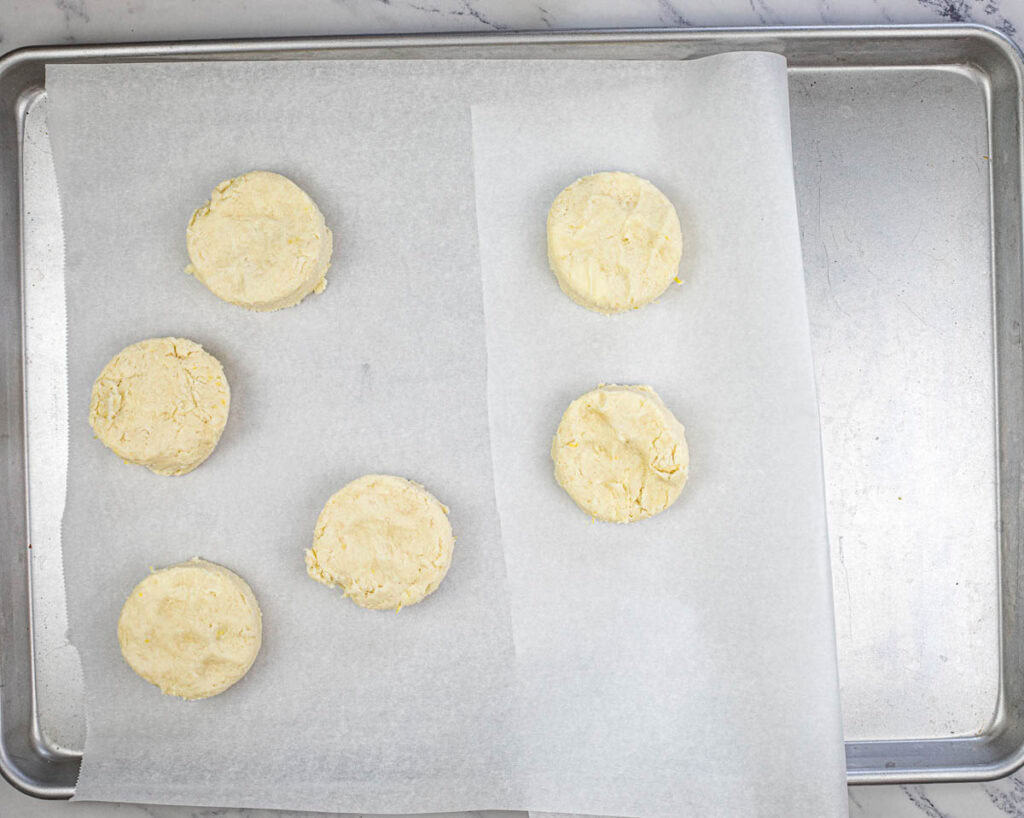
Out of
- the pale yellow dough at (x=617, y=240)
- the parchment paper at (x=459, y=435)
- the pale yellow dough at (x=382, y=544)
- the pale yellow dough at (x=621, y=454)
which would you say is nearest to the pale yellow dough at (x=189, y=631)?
the parchment paper at (x=459, y=435)

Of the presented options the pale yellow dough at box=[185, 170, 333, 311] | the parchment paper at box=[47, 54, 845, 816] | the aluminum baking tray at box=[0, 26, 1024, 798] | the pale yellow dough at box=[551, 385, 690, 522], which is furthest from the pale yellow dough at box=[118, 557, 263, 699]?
the pale yellow dough at box=[551, 385, 690, 522]

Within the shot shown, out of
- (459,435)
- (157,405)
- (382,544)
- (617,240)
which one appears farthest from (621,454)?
(157,405)

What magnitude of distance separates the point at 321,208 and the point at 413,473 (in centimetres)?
84

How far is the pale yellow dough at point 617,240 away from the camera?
2295 millimetres

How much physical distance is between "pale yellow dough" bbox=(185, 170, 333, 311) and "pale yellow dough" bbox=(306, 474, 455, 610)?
629 mm

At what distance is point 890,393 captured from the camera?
2.48 meters

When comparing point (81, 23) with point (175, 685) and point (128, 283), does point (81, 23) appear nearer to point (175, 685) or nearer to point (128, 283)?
point (128, 283)

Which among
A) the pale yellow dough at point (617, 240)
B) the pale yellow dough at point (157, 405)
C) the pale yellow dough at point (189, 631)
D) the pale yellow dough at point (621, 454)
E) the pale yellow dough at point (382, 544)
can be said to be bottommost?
the pale yellow dough at point (189, 631)

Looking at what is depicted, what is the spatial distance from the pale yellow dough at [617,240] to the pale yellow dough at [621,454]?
298 millimetres

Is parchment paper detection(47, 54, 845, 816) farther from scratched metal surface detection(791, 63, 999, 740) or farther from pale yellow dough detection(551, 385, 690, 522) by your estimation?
scratched metal surface detection(791, 63, 999, 740)

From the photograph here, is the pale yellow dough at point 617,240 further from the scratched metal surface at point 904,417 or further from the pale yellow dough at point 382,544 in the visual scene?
the pale yellow dough at point 382,544

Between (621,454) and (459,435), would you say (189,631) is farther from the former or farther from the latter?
(621,454)

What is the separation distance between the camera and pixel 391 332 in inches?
94.7

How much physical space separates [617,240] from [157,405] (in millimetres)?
1386
